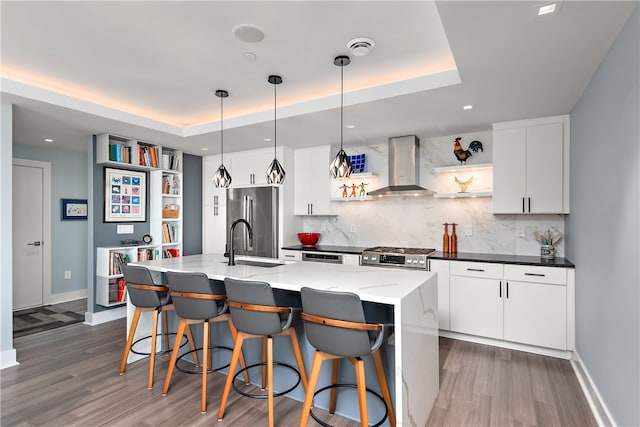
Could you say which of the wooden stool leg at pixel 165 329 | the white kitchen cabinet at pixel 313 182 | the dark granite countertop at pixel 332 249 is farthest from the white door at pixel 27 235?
the white kitchen cabinet at pixel 313 182

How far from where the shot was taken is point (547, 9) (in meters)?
1.71

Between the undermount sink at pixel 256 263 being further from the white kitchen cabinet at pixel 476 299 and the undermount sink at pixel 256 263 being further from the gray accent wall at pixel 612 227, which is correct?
the gray accent wall at pixel 612 227

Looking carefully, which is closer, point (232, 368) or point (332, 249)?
point (232, 368)

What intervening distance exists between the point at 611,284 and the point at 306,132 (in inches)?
127

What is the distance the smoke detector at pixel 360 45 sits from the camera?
7.86 ft

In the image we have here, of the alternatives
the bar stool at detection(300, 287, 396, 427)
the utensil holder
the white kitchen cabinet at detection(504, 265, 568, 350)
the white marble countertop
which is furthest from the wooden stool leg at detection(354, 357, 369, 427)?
the utensil holder

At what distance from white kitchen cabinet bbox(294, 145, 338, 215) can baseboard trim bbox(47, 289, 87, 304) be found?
398cm

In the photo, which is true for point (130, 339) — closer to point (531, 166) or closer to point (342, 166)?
point (342, 166)

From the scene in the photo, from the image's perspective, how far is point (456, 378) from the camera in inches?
112

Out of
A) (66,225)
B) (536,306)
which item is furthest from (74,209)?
(536,306)

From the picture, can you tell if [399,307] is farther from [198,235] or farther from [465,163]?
[198,235]

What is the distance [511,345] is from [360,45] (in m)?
3.21

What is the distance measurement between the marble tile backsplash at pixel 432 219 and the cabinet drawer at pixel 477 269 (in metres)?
0.63

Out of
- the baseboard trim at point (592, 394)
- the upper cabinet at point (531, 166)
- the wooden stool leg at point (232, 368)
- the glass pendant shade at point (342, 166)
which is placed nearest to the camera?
the baseboard trim at point (592, 394)
